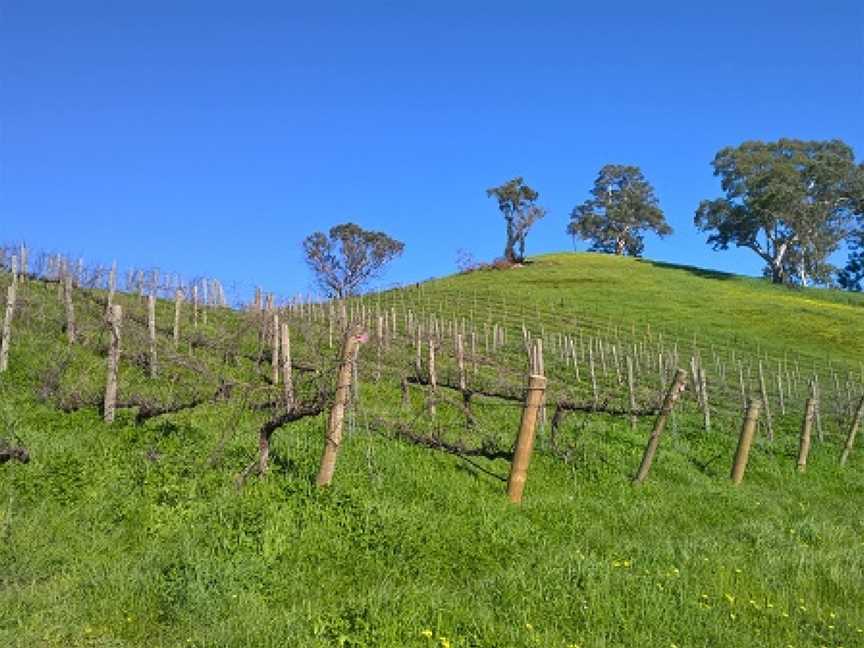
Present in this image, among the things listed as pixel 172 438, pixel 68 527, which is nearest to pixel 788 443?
pixel 172 438

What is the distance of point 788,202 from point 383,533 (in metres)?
80.8

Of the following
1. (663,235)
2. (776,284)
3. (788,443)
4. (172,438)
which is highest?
(663,235)

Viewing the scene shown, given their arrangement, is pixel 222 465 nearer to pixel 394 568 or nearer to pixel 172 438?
pixel 172 438

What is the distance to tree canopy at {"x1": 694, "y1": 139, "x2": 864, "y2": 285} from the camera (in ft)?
259

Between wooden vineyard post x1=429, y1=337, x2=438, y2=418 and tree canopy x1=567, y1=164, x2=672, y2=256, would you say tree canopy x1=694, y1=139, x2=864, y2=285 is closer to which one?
tree canopy x1=567, y1=164, x2=672, y2=256

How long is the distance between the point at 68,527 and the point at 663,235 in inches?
4101

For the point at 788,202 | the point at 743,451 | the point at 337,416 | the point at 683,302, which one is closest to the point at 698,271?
the point at 788,202

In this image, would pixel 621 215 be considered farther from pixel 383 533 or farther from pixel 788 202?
pixel 383 533

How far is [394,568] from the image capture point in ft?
24.9

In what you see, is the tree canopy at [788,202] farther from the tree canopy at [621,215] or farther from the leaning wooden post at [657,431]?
the leaning wooden post at [657,431]

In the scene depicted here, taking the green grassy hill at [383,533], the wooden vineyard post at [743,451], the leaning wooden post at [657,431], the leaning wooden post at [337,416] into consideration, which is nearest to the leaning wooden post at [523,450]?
the green grassy hill at [383,533]

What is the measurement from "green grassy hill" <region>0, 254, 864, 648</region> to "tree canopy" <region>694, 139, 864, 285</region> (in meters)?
68.2

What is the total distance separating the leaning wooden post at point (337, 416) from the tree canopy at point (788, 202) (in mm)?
77945

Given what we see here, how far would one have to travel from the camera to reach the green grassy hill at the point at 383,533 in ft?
20.1
